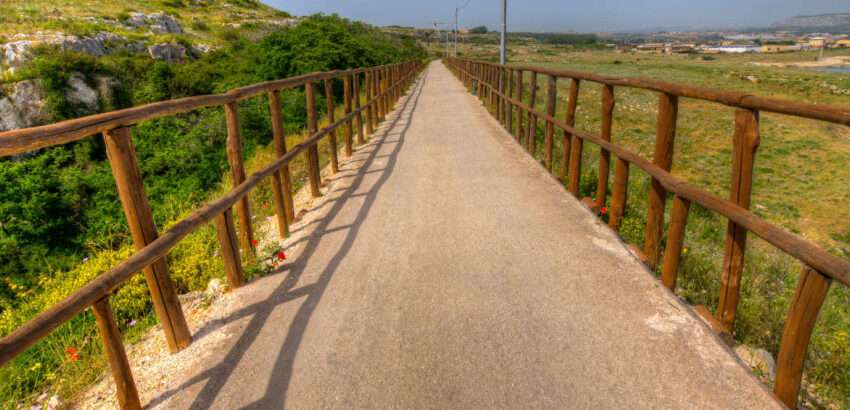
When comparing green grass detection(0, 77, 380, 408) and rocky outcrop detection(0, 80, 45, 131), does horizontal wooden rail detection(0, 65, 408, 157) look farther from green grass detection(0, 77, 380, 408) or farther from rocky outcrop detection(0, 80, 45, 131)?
rocky outcrop detection(0, 80, 45, 131)

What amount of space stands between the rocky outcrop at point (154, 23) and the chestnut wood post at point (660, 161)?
40381mm

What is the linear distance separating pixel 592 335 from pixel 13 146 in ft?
9.87

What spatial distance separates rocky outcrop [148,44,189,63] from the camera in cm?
2744

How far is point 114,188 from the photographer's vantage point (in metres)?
15.2

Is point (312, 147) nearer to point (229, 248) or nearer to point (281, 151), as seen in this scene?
point (281, 151)

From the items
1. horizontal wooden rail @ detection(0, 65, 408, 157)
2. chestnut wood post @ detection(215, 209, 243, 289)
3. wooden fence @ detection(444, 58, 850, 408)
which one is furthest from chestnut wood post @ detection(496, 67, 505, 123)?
chestnut wood post @ detection(215, 209, 243, 289)

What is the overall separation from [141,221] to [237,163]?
4.12ft

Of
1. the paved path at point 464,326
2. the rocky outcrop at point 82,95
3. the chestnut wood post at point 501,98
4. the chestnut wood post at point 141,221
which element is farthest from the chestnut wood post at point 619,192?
the rocky outcrop at point 82,95

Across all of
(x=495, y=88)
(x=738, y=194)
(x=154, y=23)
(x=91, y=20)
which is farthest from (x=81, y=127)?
(x=154, y=23)

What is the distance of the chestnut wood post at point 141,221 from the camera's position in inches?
99.3

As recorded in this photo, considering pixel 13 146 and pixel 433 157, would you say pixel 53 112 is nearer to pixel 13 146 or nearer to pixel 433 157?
pixel 433 157

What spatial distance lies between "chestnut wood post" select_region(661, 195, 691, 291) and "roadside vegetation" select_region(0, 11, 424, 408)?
10.6ft

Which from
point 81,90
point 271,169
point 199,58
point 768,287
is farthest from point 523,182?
point 199,58

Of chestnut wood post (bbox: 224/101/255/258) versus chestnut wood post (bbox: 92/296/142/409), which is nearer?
chestnut wood post (bbox: 92/296/142/409)
